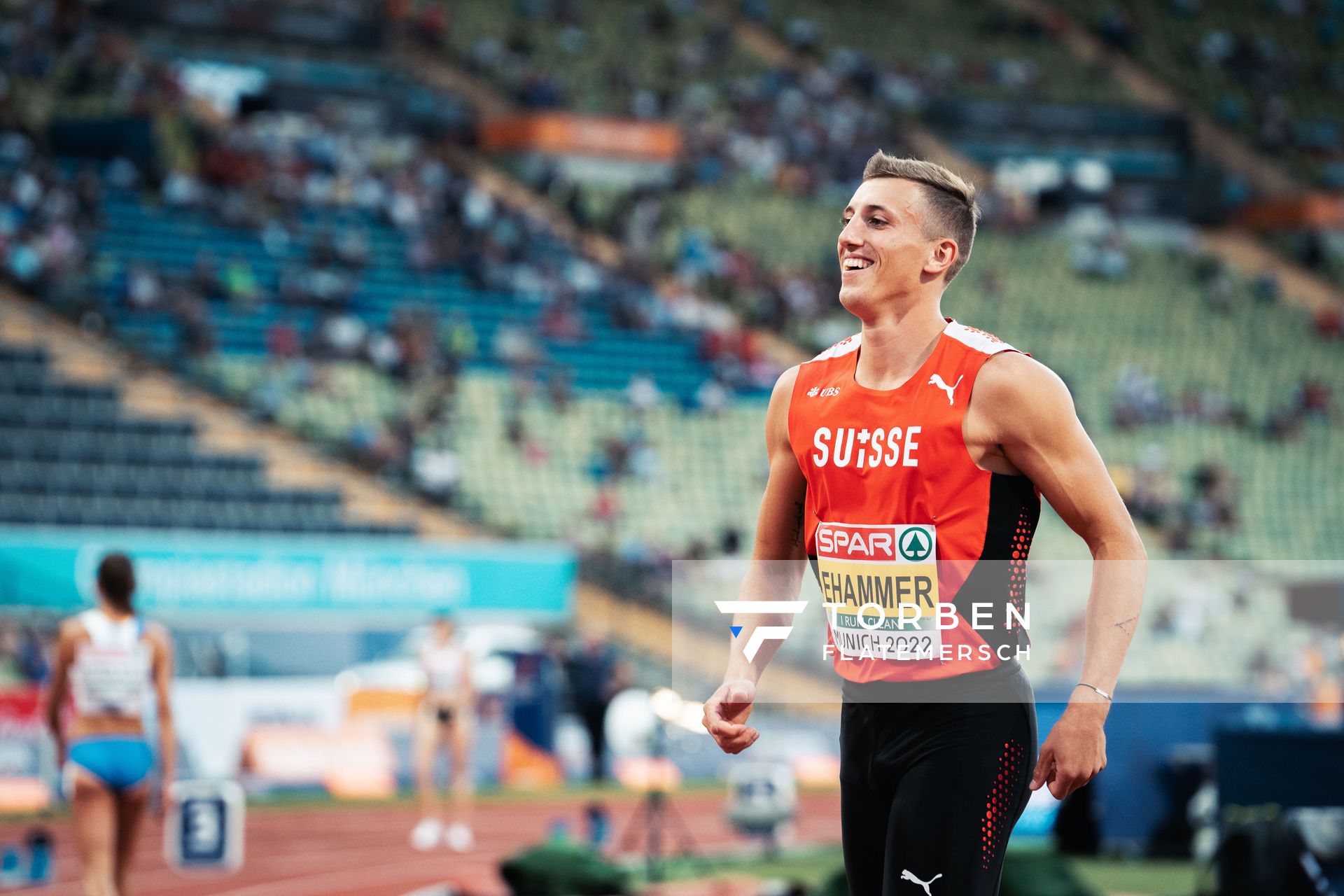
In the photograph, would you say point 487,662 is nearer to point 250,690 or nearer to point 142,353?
point 250,690

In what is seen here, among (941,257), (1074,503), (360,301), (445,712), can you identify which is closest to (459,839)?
(445,712)

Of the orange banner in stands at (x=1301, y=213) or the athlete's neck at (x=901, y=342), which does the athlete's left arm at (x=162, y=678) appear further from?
the orange banner in stands at (x=1301, y=213)

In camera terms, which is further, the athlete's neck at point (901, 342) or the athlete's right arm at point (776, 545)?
the athlete's right arm at point (776, 545)

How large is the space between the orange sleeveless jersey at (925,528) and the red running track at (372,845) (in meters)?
6.97

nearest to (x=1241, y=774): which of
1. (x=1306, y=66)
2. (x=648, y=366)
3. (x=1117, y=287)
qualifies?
(x=648, y=366)

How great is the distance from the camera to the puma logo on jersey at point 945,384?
399cm

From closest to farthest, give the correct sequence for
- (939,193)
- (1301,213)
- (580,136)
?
1. (939,193)
2. (580,136)
3. (1301,213)

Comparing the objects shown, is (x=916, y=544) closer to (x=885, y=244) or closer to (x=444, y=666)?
(x=885, y=244)

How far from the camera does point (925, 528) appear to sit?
399cm

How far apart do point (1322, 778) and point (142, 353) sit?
18.6m

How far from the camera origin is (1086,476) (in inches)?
151

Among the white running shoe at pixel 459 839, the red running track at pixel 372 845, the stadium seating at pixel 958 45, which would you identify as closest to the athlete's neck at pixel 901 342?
the red running track at pixel 372 845

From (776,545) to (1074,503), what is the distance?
0.83 metres

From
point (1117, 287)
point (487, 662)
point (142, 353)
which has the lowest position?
point (487, 662)
